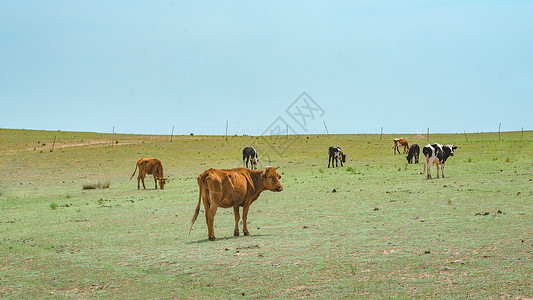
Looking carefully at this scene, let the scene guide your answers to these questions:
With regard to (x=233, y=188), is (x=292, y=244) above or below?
below

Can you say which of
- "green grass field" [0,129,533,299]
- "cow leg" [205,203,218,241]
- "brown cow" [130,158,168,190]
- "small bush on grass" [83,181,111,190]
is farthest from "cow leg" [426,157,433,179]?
"cow leg" [205,203,218,241]

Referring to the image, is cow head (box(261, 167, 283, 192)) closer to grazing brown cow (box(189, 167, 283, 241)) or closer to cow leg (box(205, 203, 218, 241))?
grazing brown cow (box(189, 167, 283, 241))

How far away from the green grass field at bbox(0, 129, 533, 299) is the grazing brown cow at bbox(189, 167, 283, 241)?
78cm

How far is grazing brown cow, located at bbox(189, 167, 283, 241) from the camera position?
12977 mm

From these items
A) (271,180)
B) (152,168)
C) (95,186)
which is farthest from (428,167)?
(95,186)

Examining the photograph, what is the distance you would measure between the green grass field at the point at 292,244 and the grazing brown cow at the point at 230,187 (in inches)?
30.6

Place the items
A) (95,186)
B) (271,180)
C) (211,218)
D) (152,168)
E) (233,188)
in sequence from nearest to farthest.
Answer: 1. (211,218)
2. (233,188)
3. (271,180)
4. (152,168)
5. (95,186)

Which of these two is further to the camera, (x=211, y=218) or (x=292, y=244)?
(x=211, y=218)

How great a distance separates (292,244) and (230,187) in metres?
2.03

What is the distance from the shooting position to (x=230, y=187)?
1316cm

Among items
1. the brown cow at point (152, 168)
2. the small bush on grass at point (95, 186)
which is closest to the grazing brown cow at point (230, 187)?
the brown cow at point (152, 168)

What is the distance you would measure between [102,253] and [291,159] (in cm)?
4372

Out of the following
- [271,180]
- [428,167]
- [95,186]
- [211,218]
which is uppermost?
[428,167]

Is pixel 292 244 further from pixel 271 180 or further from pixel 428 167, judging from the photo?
pixel 428 167
